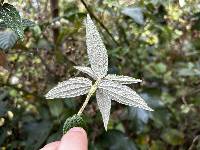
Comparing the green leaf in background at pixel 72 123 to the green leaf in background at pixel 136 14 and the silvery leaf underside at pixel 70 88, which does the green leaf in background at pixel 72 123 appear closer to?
the silvery leaf underside at pixel 70 88

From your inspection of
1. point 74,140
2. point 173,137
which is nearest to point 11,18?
point 74,140

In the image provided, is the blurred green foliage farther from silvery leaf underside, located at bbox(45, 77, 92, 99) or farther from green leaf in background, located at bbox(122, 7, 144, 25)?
silvery leaf underside, located at bbox(45, 77, 92, 99)

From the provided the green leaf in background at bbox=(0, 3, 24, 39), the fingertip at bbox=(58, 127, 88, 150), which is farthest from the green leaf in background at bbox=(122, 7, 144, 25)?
the fingertip at bbox=(58, 127, 88, 150)

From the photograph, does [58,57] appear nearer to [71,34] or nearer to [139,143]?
[71,34]

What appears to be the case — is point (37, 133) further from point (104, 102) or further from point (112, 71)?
point (104, 102)

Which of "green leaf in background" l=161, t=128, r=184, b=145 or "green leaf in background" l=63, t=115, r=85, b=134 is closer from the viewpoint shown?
"green leaf in background" l=63, t=115, r=85, b=134

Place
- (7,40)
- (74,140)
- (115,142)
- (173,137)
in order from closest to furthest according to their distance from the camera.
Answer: (74,140), (7,40), (115,142), (173,137)

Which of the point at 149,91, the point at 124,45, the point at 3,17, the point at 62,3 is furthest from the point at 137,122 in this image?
the point at 3,17
